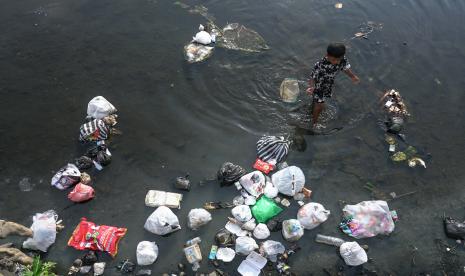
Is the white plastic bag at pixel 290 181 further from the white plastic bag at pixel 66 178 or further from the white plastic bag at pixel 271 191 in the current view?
the white plastic bag at pixel 66 178

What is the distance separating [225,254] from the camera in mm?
4570

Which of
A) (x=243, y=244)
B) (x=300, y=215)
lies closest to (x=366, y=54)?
(x=300, y=215)

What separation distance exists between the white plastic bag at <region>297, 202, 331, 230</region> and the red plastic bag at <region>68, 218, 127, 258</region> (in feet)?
7.92

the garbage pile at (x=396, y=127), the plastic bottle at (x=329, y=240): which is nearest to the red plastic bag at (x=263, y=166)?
the plastic bottle at (x=329, y=240)

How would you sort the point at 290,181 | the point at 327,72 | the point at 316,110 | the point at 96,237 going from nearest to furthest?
the point at 96,237 < the point at 290,181 < the point at 327,72 < the point at 316,110

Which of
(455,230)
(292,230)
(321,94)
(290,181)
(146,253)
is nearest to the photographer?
(146,253)

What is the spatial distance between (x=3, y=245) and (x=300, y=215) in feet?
12.8

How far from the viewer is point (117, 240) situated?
15.3 feet

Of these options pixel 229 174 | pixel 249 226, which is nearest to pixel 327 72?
pixel 229 174

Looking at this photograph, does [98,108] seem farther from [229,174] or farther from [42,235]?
[229,174]

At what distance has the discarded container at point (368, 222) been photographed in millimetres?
4793

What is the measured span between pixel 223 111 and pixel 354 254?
10.1 feet

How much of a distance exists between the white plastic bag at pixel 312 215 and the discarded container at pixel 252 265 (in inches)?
30.1

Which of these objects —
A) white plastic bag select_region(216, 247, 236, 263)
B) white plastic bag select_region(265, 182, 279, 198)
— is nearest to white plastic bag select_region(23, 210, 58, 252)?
white plastic bag select_region(216, 247, 236, 263)
